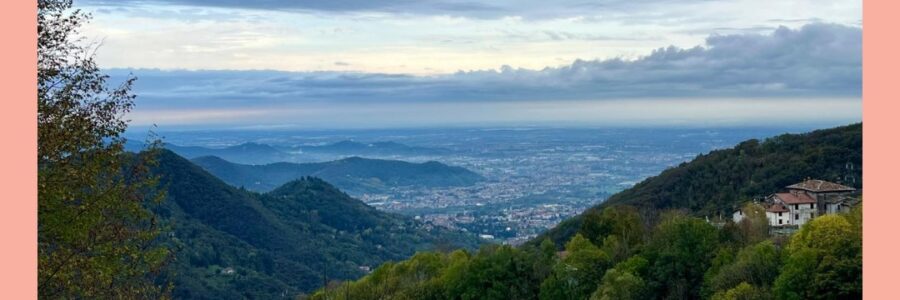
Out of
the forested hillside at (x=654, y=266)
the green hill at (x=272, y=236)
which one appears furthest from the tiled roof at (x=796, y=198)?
the green hill at (x=272, y=236)

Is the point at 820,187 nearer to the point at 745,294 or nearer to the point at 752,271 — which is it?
the point at 752,271

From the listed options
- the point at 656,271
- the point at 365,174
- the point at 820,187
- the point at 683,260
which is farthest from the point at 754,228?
the point at 365,174

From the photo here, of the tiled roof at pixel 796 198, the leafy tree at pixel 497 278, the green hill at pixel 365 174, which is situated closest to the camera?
the leafy tree at pixel 497 278

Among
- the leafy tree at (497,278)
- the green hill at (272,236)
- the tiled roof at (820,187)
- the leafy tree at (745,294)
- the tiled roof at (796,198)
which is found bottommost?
the green hill at (272,236)

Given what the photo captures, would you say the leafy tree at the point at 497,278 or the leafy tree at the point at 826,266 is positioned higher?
the leafy tree at the point at 826,266

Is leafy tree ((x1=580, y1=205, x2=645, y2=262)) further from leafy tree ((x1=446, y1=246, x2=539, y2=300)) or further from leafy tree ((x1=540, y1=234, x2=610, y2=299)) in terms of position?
leafy tree ((x1=446, y1=246, x2=539, y2=300))

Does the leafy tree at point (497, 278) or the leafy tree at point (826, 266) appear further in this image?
the leafy tree at point (497, 278)

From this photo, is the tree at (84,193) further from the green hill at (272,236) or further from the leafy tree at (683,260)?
the green hill at (272,236)

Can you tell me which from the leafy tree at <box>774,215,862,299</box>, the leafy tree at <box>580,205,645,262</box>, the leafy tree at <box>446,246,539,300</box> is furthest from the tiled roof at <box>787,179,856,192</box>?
the leafy tree at <box>774,215,862,299</box>
